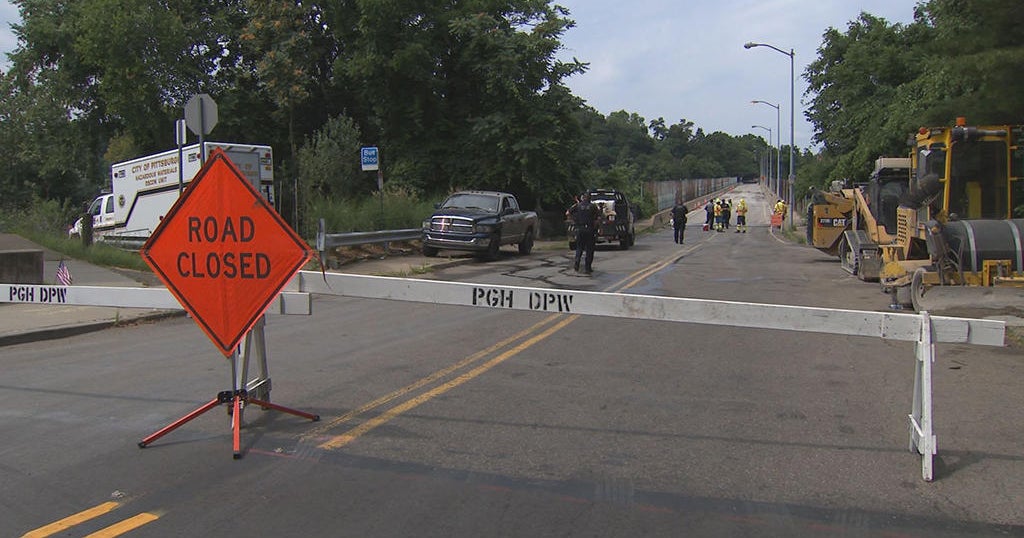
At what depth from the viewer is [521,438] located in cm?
562

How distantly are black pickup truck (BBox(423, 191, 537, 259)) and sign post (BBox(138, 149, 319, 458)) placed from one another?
1565cm

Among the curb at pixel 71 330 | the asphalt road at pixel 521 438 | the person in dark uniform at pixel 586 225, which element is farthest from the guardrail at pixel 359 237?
the asphalt road at pixel 521 438

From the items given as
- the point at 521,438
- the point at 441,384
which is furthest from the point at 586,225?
the point at 521,438

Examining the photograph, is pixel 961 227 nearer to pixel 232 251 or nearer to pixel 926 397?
pixel 926 397

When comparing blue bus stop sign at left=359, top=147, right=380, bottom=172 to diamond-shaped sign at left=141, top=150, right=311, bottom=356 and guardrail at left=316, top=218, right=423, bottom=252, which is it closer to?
guardrail at left=316, top=218, right=423, bottom=252

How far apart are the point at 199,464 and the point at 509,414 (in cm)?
230

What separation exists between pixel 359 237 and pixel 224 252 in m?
14.1

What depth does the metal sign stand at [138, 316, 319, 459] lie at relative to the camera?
5422 mm

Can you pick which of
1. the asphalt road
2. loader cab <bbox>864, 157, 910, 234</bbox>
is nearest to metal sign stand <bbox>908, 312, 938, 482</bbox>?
the asphalt road

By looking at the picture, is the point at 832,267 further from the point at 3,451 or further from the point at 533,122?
the point at 3,451

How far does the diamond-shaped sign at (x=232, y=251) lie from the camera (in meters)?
5.71

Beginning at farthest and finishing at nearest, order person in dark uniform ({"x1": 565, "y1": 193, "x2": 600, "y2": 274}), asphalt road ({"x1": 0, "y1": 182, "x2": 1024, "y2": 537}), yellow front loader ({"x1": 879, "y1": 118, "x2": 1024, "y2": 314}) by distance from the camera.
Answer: person in dark uniform ({"x1": 565, "y1": 193, "x2": 600, "y2": 274}) → yellow front loader ({"x1": 879, "y1": 118, "x2": 1024, "y2": 314}) → asphalt road ({"x1": 0, "y1": 182, "x2": 1024, "y2": 537})

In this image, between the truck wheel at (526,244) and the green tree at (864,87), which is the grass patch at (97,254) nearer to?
the truck wheel at (526,244)

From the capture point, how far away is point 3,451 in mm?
5367
